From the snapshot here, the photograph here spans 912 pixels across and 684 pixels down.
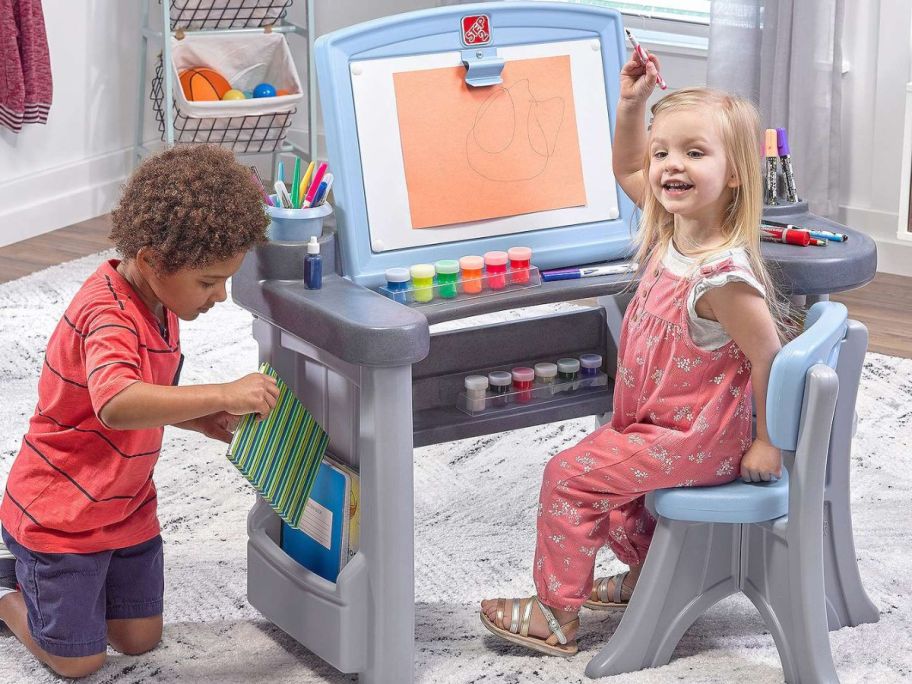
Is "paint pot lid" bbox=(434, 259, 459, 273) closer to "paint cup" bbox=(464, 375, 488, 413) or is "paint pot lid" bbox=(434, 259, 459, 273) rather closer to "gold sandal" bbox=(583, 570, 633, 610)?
"paint cup" bbox=(464, 375, 488, 413)

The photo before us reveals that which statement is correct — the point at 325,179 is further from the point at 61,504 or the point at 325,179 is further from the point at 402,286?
the point at 61,504

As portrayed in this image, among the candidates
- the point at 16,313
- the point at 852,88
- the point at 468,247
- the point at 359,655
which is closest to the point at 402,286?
the point at 468,247

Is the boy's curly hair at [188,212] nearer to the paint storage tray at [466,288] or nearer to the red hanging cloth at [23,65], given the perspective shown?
the paint storage tray at [466,288]

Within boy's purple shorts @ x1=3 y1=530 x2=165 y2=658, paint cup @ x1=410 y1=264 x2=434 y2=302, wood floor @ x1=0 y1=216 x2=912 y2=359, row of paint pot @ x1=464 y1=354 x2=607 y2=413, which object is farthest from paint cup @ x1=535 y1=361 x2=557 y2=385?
wood floor @ x1=0 y1=216 x2=912 y2=359

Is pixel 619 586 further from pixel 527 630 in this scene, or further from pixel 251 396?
pixel 251 396

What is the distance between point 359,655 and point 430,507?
56 cm

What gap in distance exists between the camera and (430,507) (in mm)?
2070

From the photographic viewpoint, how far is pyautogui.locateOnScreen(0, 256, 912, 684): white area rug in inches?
63.4

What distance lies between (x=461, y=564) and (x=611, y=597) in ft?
0.83

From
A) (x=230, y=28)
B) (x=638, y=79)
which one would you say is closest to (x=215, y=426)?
(x=638, y=79)

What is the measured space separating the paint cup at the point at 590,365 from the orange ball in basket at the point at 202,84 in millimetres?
2054

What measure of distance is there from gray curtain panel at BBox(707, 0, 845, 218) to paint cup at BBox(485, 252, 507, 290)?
170 cm

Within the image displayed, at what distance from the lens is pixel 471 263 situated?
1.58m

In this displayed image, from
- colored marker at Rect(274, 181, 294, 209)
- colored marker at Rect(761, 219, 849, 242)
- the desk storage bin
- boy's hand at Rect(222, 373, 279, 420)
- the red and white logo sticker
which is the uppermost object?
the red and white logo sticker
